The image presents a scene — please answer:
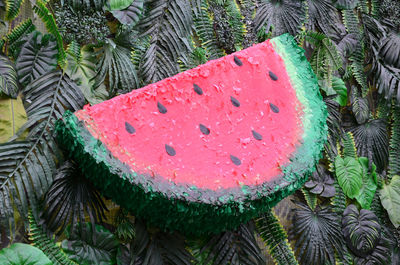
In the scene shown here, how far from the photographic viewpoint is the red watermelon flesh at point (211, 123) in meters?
1.79

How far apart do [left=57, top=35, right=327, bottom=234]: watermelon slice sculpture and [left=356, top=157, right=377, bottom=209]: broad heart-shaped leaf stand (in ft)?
2.79

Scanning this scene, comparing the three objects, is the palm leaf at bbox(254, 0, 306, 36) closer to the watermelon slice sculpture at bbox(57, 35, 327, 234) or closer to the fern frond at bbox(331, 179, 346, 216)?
the watermelon slice sculpture at bbox(57, 35, 327, 234)

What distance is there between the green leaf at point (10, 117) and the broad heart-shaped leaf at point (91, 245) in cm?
46

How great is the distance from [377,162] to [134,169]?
1862 millimetres

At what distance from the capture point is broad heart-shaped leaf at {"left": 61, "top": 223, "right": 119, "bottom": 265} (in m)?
1.84

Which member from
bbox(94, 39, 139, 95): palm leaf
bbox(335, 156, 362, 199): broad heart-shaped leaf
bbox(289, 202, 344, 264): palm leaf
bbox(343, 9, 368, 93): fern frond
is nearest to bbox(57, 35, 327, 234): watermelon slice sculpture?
bbox(94, 39, 139, 95): palm leaf

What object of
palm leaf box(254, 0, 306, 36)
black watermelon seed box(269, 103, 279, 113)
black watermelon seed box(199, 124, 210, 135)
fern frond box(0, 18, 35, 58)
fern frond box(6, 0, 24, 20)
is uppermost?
fern frond box(6, 0, 24, 20)

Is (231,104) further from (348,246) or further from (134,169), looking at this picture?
(348,246)

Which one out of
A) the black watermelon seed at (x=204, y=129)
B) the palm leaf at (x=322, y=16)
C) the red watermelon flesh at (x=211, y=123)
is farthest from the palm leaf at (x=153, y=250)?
the palm leaf at (x=322, y=16)

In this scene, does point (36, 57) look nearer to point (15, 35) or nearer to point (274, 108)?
point (15, 35)

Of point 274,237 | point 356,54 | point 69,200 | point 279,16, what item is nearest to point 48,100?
point 69,200

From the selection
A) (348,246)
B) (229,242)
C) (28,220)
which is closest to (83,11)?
(28,220)

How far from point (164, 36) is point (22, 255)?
1.20 meters

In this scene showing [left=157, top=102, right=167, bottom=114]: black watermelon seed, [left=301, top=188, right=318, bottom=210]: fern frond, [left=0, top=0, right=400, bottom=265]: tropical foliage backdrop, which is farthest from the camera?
[left=301, top=188, right=318, bottom=210]: fern frond
